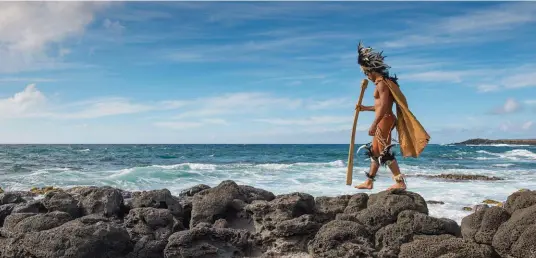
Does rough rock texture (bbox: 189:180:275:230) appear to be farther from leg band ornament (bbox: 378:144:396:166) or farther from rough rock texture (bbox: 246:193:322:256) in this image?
leg band ornament (bbox: 378:144:396:166)

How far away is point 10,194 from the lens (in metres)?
9.32

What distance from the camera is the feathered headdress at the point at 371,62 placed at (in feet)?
22.9

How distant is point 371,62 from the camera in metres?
7.00

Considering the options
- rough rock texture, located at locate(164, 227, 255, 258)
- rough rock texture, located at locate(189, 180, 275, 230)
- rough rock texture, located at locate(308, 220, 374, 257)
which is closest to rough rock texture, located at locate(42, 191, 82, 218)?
rough rock texture, located at locate(189, 180, 275, 230)

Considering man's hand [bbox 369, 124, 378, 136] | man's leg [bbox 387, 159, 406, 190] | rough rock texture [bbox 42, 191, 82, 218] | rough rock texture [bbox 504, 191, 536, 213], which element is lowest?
rough rock texture [bbox 42, 191, 82, 218]

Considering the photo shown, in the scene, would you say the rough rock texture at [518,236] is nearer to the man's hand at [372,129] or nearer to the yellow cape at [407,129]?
the yellow cape at [407,129]

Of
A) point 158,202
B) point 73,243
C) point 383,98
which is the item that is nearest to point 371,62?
point 383,98

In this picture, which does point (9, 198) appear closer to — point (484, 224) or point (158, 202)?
point (158, 202)

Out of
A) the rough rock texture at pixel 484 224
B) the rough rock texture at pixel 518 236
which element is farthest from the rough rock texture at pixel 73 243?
the rough rock texture at pixel 518 236

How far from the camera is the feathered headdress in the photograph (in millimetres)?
6992

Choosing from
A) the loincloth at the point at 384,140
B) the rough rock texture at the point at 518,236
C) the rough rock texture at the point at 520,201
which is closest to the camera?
the rough rock texture at the point at 518,236

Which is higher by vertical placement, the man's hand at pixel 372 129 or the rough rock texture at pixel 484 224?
the man's hand at pixel 372 129

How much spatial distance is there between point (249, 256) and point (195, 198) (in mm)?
1895

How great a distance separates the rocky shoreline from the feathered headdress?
5.23 ft
